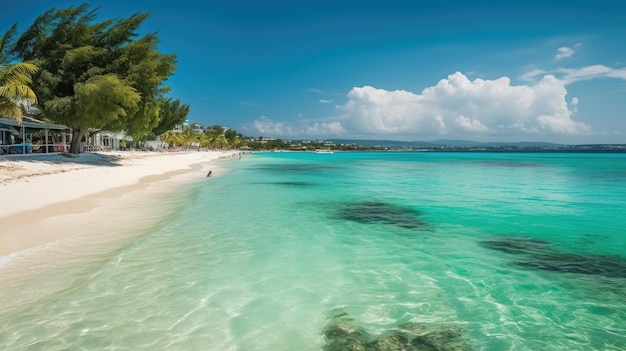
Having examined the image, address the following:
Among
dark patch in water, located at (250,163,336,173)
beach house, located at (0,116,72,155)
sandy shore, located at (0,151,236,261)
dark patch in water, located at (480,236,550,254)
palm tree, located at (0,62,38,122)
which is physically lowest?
dark patch in water, located at (480,236,550,254)

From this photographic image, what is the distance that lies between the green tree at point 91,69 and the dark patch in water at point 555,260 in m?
28.0

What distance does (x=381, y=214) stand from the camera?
48.7ft

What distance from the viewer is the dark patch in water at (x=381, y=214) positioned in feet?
43.6

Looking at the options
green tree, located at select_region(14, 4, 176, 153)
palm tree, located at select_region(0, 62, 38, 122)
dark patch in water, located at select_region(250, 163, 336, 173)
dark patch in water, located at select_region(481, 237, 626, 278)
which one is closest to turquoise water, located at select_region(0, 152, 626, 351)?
dark patch in water, located at select_region(481, 237, 626, 278)

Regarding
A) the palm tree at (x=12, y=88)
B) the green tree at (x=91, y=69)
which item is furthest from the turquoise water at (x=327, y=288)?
the green tree at (x=91, y=69)

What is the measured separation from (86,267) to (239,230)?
15.1ft

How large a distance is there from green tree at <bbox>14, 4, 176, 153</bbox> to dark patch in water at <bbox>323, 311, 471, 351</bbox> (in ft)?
93.7

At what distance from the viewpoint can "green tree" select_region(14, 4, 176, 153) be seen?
28.7 m

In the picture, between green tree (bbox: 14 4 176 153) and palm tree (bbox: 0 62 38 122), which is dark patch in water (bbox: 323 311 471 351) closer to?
palm tree (bbox: 0 62 38 122)

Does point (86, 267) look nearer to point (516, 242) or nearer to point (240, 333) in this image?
point (240, 333)

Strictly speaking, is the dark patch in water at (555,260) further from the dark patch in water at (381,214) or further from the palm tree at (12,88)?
the palm tree at (12,88)

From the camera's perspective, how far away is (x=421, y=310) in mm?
5953

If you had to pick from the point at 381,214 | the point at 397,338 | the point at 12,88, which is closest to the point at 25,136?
the point at 12,88

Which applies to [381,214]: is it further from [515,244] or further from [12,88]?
[12,88]
